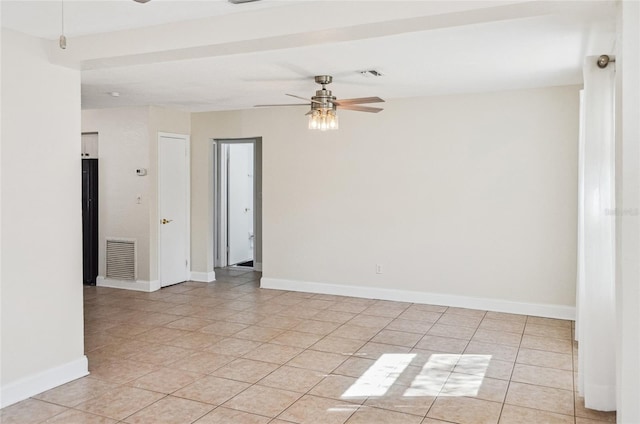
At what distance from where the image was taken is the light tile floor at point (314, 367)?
3.31 meters

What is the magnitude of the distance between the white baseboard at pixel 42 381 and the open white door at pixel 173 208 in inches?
128

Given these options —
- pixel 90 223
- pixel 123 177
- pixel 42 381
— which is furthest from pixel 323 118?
pixel 90 223

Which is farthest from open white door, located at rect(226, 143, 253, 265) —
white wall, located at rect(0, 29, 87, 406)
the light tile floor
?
white wall, located at rect(0, 29, 87, 406)

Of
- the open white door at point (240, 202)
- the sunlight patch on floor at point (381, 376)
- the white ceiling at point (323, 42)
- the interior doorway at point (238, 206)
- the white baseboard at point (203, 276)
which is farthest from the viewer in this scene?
the open white door at point (240, 202)

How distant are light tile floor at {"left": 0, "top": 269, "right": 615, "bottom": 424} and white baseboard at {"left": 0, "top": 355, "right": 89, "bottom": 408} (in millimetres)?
67

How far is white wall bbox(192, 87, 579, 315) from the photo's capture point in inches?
220

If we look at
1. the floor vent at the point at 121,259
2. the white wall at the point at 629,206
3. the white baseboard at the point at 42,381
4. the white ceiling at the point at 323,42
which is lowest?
the white baseboard at the point at 42,381

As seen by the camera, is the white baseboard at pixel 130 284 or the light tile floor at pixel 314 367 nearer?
the light tile floor at pixel 314 367

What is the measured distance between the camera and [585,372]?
11.0ft

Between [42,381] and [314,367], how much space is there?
198cm

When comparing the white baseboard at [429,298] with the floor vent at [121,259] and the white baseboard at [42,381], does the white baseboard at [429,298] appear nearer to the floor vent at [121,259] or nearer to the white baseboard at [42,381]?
the floor vent at [121,259]

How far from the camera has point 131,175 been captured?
7.00 metres

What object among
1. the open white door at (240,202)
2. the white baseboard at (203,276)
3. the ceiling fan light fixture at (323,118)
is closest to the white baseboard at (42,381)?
the ceiling fan light fixture at (323,118)

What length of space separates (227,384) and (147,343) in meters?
1.34
